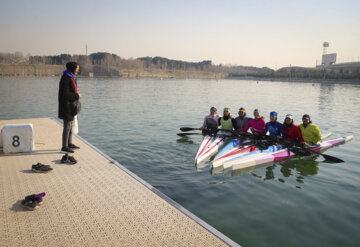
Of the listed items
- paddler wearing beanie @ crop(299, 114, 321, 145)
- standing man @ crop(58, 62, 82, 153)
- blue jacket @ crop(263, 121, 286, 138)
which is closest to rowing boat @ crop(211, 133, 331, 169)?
blue jacket @ crop(263, 121, 286, 138)

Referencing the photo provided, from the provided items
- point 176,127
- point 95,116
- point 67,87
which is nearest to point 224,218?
point 67,87

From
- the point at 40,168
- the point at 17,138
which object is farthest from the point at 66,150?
the point at 17,138

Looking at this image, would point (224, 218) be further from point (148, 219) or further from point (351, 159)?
point (351, 159)

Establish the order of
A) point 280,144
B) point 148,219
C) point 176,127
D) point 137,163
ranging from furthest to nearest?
point 176,127 < point 280,144 < point 137,163 < point 148,219

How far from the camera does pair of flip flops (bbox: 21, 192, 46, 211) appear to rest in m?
4.22

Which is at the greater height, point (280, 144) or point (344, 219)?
point (280, 144)

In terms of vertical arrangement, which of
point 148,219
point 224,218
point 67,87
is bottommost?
point 224,218

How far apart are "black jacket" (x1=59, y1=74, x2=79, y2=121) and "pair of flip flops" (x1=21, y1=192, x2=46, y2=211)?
2.75 m

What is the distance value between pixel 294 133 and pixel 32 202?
9.66 m

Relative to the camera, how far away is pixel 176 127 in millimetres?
16547

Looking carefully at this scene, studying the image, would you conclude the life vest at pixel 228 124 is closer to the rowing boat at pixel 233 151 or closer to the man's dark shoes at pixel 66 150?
the rowing boat at pixel 233 151

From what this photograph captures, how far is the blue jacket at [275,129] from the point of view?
10.5m

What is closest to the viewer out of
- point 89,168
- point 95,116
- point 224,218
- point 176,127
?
point 224,218

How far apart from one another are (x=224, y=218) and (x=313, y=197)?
308 centimetres
